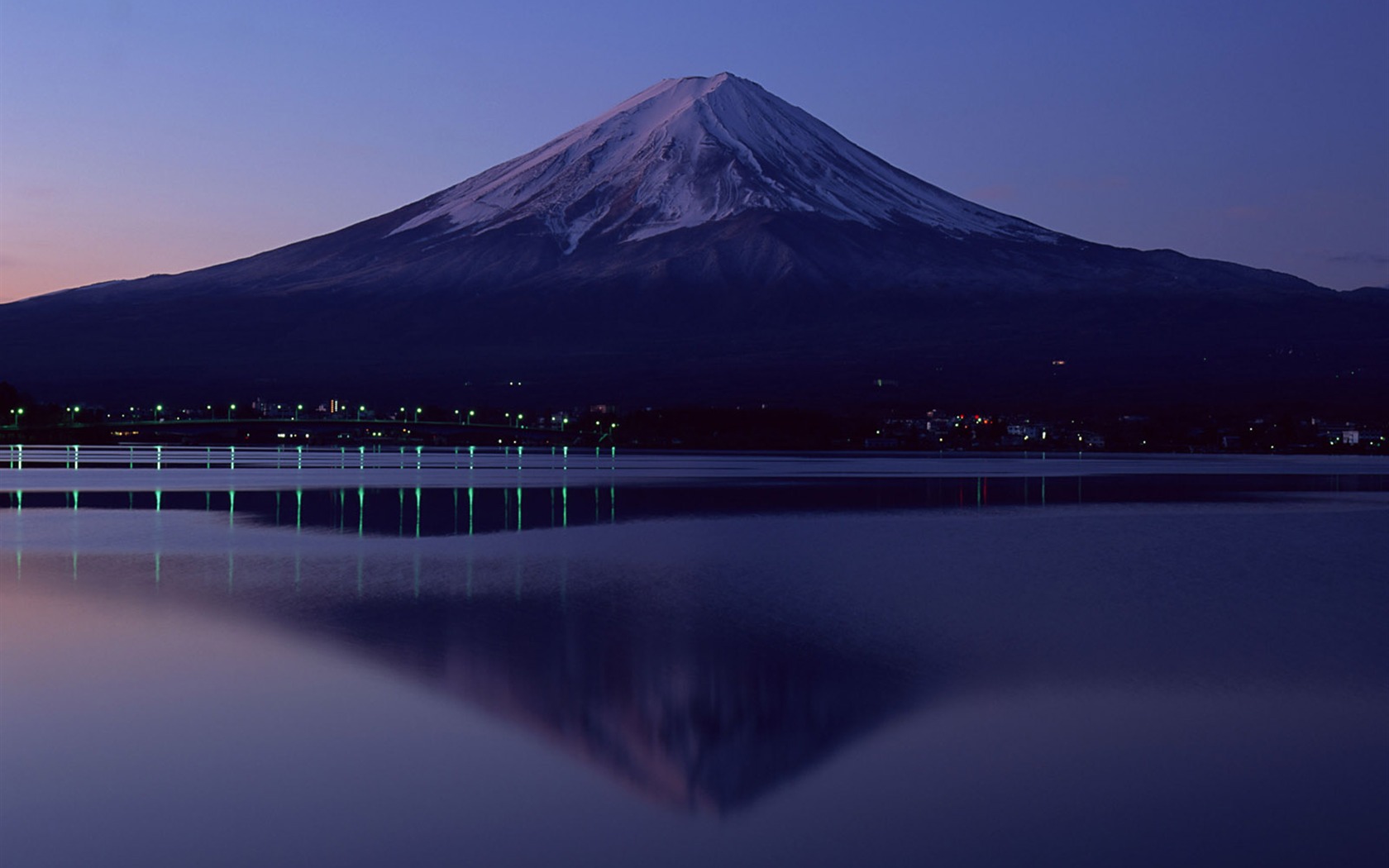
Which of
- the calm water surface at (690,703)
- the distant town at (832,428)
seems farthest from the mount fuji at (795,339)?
the calm water surface at (690,703)

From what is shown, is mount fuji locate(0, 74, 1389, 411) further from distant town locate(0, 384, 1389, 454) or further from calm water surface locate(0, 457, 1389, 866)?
calm water surface locate(0, 457, 1389, 866)

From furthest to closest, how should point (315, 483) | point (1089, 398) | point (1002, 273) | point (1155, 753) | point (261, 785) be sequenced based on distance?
point (1002, 273), point (1089, 398), point (315, 483), point (1155, 753), point (261, 785)

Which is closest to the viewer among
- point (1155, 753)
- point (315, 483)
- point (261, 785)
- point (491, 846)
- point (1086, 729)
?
point (491, 846)

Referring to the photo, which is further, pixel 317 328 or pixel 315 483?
pixel 317 328

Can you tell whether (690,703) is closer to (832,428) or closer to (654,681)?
(654,681)

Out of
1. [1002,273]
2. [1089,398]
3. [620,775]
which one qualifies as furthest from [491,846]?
[1002,273]

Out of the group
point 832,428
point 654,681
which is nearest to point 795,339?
point 832,428

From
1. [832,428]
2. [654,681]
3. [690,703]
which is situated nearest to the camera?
[690,703]

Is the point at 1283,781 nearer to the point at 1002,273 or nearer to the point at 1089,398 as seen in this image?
the point at 1089,398
